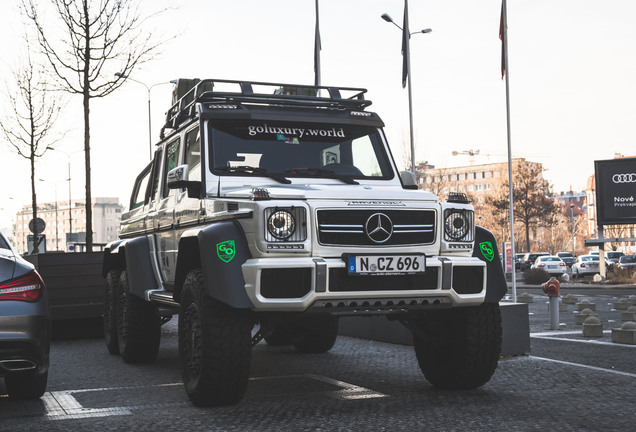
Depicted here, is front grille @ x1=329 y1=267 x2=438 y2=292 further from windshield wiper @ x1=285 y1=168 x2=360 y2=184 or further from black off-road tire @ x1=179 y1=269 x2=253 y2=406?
windshield wiper @ x1=285 y1=168 x2=360 y2=184

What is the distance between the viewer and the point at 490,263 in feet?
23.6

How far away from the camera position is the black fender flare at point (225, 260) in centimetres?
634

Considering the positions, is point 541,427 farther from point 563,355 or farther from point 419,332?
point 563,355

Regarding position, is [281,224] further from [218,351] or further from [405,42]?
[405,42]

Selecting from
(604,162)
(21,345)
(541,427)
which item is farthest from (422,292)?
(604,162)

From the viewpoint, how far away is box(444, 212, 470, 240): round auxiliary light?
22.9 ft

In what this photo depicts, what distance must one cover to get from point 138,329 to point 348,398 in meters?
3.80

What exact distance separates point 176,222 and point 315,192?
2.19 m

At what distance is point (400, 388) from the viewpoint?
25.4 ft

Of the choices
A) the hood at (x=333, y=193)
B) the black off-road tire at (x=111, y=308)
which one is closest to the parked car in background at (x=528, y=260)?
the black off-road tire at (x=111, y=308)

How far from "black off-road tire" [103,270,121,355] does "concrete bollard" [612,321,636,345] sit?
6624 millimetres

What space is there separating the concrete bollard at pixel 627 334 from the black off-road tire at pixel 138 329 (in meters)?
6.07

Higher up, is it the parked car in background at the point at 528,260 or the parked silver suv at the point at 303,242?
the parked silver suv at the point at 303,242

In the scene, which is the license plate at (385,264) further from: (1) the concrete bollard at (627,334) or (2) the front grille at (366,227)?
(1) the concrete bollard at (627,334)
